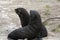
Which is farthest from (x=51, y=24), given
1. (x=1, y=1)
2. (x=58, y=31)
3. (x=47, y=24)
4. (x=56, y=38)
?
(x=1, y=1)

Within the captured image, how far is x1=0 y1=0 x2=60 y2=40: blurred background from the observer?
590 cm

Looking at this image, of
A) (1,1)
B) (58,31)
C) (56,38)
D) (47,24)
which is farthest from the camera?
(1,1)

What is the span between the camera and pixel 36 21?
3.63 m

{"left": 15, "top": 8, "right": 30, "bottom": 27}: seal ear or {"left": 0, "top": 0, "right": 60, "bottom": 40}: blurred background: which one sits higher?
{"left": 0, "top": 0, "right": 60, "bottom": 40}: blurred background

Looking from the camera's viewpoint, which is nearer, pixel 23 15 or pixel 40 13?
pixel 23 15

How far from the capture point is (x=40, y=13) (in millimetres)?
7316

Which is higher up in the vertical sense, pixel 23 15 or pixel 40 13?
pixel 40 13

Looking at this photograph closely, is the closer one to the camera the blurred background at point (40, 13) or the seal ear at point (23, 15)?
the seal ear at point (23, 15)

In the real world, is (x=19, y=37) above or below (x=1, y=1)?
below

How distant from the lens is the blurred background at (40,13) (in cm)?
590

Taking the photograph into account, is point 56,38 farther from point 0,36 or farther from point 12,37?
point 12,37

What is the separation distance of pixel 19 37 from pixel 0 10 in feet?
13.0

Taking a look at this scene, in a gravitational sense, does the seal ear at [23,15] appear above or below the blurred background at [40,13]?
below

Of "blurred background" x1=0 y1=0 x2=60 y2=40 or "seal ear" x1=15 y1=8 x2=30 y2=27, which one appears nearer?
"seal ear" x1=15 y1=8 x2=30 y2=27
